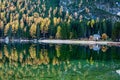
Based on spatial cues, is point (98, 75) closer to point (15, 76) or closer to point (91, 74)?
point (91, 74)

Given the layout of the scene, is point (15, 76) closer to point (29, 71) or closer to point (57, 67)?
point (29, 71)

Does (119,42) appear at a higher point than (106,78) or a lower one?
lower

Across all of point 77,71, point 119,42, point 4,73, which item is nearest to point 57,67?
point 77,71

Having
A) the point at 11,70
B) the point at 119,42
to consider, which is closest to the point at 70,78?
the point at 11,70

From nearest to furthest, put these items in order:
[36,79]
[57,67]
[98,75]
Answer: [36,79] < [98,75] < [57,67]

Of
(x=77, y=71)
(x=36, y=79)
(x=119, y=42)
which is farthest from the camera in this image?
(x=119, y=42)

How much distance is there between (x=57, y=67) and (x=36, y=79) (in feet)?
58.0

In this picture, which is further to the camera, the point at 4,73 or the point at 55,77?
the point at 4,73

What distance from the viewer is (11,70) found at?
74.4m

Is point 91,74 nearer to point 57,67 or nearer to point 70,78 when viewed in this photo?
point 70,78

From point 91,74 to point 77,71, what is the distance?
17.7ft

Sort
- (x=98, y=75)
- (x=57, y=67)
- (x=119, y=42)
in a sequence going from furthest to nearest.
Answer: (x=119, y=42) < (x=57, y=67) < (x=98, y=75)

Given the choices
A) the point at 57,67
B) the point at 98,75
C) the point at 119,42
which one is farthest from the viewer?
the point at 119,42

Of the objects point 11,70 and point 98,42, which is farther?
point 98,42
